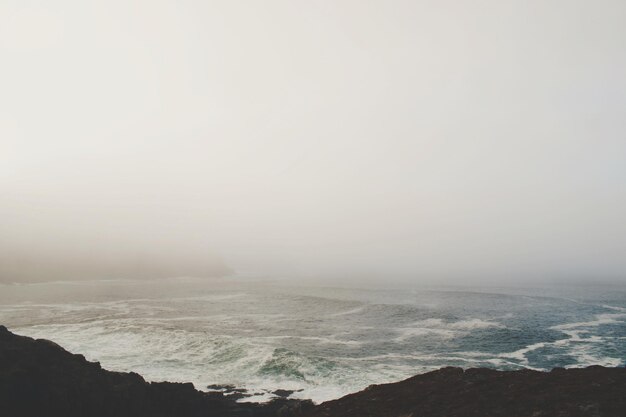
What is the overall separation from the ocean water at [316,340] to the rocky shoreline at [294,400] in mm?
5078

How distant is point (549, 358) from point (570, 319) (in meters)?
38.2

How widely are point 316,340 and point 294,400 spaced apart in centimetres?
2355

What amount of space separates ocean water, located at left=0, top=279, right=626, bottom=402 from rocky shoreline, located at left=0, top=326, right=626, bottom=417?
5078 millimetres

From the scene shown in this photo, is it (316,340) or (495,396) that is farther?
(316,340)

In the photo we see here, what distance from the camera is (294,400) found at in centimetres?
2839

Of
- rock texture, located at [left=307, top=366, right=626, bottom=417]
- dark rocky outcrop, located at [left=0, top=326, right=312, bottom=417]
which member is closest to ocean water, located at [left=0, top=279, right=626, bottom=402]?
dark rocky outcrop, located at [left=0, top=326, right=312, bottom=417]

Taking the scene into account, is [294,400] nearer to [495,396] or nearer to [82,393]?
[82,393]

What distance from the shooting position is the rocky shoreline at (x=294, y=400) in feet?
50.6

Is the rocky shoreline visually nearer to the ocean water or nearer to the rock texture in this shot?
the rock texture

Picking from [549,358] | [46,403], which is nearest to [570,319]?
[549,358]

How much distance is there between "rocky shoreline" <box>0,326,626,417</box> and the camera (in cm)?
1543

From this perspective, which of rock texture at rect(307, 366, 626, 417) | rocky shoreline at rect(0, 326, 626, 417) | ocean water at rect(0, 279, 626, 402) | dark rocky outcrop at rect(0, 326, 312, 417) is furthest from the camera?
ocean water at rect(0, 279, 626, 402)

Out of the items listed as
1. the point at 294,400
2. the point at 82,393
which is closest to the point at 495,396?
the point at 294,400

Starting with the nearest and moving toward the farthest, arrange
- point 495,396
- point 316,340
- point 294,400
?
point 495,396, point 294,400, point 316,340
